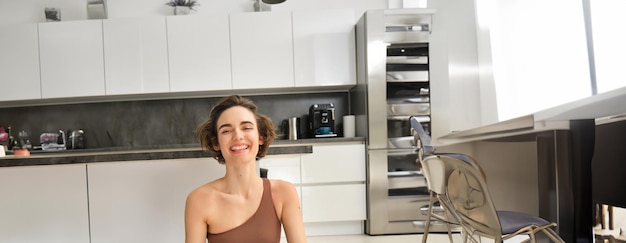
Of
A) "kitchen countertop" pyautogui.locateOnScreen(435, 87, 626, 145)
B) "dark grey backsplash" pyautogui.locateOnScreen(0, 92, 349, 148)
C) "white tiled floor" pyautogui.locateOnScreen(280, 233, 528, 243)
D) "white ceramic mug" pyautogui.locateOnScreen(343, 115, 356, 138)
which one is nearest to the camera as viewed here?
"kitchen countertop" pyautogui.locateOnScreen(435, 87, 626, 145)

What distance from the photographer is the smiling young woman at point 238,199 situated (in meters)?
1.17

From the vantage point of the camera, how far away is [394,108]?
12.5ft

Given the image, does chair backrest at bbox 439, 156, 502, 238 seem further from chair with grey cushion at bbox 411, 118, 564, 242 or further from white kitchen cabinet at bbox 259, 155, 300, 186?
white kitchen cabinet at bbox 259, 155, 300, 186

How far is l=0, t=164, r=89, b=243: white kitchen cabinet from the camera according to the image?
1.54 m

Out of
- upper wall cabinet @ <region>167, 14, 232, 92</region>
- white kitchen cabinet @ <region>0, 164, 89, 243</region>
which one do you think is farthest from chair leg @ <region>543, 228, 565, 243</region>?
upper wall cabinet @ <region>167, 14, 232, 92</region>

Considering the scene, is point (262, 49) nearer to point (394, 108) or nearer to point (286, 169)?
point (286, 169)

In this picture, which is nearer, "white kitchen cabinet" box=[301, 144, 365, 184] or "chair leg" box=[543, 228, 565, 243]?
"chair leg" box=[543, 228, 565, 243]

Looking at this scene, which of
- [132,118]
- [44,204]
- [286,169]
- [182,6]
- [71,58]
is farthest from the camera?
[132,118]

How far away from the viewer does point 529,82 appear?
3385mm

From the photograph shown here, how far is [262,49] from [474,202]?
3012mm

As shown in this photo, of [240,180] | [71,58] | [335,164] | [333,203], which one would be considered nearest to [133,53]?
[71,58]

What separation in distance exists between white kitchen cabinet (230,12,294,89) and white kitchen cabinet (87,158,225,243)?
8.28ft

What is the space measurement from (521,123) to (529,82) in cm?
257

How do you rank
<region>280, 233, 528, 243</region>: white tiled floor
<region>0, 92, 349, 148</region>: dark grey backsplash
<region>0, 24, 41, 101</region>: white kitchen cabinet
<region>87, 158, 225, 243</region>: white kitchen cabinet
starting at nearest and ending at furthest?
<region>87, 158, 225, 243</region>: white kitchen cabinet < <region>280, 233, 528, 243</region>: white tiled floor < <region>0, 24, 41, 101</region>: white kitchen cabinet < <region>0, 92, 349, 148</region>: dark grey backsplash
